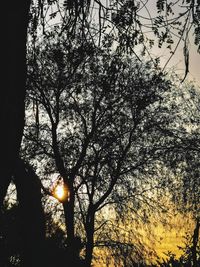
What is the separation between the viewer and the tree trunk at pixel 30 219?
4.40 metres

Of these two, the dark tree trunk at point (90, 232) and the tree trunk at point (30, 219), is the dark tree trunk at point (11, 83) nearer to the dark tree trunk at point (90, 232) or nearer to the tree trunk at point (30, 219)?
the tree trunk at point (30, 219)

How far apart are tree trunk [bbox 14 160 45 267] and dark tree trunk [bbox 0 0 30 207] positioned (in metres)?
2.42

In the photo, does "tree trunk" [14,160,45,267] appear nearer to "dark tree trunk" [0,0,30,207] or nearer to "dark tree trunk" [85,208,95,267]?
"dark tree trunk" [0,0,30,207]

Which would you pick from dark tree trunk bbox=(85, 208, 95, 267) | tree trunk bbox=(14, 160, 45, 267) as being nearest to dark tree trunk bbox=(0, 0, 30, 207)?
tree trunk bbox=(14, 160, 45, 267)

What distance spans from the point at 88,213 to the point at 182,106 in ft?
27.8

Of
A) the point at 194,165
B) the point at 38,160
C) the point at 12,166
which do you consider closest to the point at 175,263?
the point at 194,165

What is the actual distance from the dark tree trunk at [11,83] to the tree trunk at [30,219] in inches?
95.2

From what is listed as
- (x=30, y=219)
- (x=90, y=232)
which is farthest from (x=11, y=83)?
(x=90, y=232)

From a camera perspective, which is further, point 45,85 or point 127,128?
point 127,128

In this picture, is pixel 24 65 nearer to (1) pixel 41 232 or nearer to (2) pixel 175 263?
(1) pixel 41 232

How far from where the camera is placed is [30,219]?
4.51 meters

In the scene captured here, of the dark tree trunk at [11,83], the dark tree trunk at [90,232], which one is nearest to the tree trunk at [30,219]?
the dark tree trunk at [11,83]

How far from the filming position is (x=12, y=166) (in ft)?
6.87

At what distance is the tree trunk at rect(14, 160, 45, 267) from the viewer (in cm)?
440
